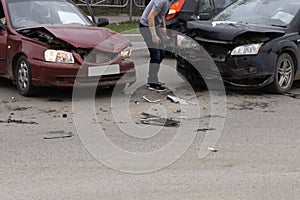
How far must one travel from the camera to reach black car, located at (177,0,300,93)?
8984 millimetres

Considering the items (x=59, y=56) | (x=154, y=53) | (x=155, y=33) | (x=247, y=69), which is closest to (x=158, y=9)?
(x=155, y=33)

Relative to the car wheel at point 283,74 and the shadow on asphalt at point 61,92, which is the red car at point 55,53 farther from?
the car wheel at point 283,74

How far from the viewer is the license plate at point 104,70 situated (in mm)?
8461

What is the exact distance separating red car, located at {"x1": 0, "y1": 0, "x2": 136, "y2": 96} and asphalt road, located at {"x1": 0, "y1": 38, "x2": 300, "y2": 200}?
32 centimetres

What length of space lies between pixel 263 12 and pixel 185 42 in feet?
5.03

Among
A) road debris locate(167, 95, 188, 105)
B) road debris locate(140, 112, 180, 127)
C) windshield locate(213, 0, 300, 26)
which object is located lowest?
road debris locate(167, 95, 188, 105)

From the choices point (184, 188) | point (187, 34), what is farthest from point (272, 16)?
point (184, 188)

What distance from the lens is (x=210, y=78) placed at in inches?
367

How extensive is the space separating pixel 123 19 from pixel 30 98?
1311 centimetres

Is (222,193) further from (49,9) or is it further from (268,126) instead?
(49,9)

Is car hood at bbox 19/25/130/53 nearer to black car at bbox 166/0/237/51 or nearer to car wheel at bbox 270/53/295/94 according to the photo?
car wheel at bbox 270/53/295/94

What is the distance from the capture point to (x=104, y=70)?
8.57 metres

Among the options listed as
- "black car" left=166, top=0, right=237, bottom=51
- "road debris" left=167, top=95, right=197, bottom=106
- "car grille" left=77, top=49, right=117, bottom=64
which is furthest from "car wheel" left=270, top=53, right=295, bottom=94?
"black car" left=166, top=0, right=237, bottom=51

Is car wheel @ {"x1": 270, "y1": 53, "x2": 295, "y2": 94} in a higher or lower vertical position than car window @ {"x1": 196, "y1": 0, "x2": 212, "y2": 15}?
lower
